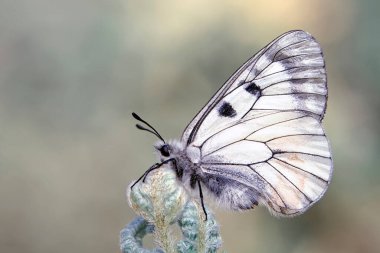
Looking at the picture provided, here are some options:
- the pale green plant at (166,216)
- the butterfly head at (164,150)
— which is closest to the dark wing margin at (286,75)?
the butterfly head at (164,150)


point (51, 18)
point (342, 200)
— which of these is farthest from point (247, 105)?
point (51, 18)

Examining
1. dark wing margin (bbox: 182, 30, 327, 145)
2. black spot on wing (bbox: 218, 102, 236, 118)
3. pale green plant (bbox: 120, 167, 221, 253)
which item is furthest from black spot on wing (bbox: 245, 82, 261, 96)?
pale green plant (bbox: 120, 167, 221, 253)

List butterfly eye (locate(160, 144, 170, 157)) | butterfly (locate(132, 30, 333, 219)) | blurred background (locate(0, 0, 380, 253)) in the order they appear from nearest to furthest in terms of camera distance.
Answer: butterfly eye (locate(160, 144, 170, 157)) → butterfly (locate(132, 30, 333, 219)) → blurred background (locate(0, 0, 380, 253))

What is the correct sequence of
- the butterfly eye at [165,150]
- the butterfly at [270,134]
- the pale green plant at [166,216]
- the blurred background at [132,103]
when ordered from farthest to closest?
1. the blurred background at [132,103]
2. the butterfly at [270,134]
3. the butterfly eye at [165,150]
4. the pale green plant at [166,216]

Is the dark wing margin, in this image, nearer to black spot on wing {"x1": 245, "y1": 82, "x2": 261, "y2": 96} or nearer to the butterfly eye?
black spot on wing {"x1": 245, "y1": 82, "x2": 261, "y2": 96}

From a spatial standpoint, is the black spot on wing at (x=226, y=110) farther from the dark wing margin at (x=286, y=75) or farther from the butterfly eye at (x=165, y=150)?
the butterfly eye at (x=165, y=150)

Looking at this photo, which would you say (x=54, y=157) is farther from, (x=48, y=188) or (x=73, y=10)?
(x=73, y=10)

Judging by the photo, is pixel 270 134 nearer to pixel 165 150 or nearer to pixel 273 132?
pixel 273 132
